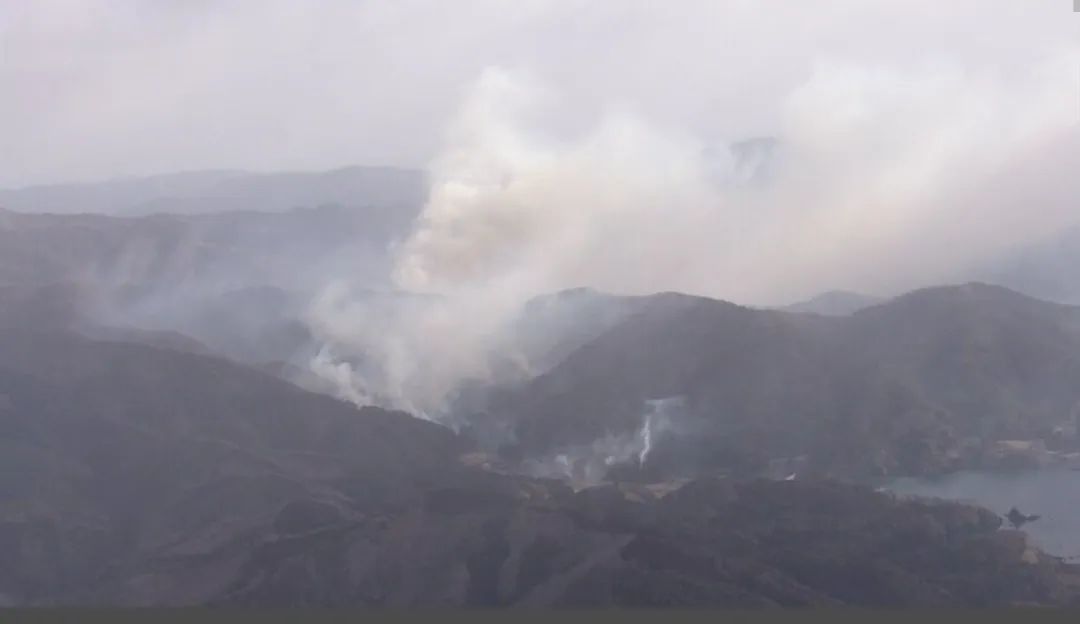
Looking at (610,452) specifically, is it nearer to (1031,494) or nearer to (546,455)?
(546,455)

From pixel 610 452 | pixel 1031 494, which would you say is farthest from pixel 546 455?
pixel 1031 494

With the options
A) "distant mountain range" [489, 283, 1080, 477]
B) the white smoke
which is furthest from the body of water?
the white smoke

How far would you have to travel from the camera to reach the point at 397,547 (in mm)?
45469

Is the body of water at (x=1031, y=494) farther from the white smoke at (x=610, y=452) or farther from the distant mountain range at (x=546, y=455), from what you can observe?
the white smoke at (x=610, y=452)

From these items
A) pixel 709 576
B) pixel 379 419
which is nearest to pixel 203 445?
pixel 379 419

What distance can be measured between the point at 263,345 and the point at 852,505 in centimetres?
4574

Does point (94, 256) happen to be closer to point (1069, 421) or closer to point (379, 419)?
point (379, 419)

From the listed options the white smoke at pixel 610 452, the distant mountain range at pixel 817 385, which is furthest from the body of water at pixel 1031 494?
the white smoke at pixel 610 452

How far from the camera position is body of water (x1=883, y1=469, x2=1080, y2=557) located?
160 feet

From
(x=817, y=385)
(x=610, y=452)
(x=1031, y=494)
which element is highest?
(x=817, y=385)

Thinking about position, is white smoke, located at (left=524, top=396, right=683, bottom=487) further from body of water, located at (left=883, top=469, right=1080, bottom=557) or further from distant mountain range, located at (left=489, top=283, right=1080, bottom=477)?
body of water, located at (left=883, top=469, right=1080, bottom=557)

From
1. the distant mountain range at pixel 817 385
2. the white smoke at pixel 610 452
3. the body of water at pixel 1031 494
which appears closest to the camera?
the body of water at pixel 1031 494

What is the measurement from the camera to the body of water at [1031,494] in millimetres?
48859

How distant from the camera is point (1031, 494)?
55.4 metres
